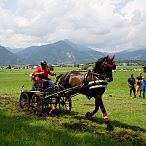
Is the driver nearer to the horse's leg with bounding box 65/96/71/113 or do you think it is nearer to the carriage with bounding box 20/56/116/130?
the carriage with bounding box 20/56/116/130

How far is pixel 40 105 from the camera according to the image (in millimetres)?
15219

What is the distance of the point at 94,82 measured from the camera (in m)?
13.6

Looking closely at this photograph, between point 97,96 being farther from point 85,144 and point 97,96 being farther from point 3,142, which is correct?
point 3,142

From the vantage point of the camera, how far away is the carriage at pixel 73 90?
13.6 metres

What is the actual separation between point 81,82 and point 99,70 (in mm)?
1116

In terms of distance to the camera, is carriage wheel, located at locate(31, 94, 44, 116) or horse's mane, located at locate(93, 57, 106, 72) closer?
horse's mane, located at locate(93, 57, 106, 72)

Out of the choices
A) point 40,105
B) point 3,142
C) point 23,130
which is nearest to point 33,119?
point 40,105

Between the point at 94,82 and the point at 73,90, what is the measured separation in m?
1.68

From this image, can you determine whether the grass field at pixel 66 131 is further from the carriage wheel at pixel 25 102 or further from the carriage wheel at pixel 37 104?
the carriage wheel at pixel 25 102

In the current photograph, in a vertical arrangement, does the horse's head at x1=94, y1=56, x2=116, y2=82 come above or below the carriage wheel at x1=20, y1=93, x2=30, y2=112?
above

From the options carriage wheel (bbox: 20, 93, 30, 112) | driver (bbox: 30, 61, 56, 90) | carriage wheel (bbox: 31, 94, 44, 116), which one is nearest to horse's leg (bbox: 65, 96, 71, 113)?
driver (bbox: 30, 61, 56, 90)

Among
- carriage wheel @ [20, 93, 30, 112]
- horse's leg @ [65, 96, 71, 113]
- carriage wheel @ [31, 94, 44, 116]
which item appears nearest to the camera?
carriage wheel @ [31, 94, 44, 116]

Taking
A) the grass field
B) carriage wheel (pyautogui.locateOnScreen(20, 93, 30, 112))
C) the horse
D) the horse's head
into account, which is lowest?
the grass field

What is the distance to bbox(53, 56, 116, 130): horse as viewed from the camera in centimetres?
1348
